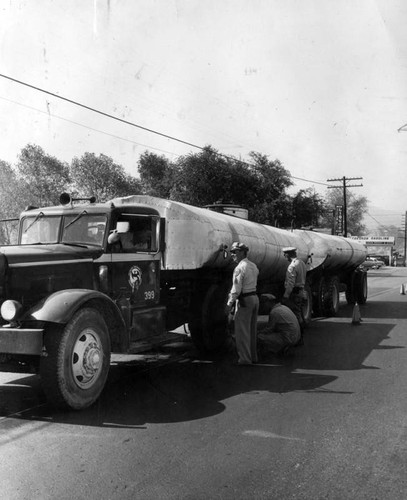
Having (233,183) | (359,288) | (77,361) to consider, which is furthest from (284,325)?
(233,183)

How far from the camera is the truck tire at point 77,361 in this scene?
5004 millimetres

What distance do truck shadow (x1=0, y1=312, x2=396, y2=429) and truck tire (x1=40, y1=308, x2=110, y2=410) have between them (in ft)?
0.53

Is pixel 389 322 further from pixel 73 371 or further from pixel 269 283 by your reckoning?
pixel 73 371

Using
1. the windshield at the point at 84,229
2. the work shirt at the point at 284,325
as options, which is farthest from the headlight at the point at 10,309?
the work shirt at the point at 284,325

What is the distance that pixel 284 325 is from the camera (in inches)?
332

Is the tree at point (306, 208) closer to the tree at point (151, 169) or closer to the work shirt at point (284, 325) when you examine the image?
Result: the tree at point (151, 169)

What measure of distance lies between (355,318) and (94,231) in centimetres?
755

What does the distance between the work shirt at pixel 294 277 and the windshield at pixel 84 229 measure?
4.77 metres

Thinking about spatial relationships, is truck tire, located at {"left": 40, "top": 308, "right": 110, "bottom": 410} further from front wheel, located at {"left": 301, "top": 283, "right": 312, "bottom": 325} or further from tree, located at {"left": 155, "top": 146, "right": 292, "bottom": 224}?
tree, located at {"left": 155, "top": 146, "right": 292, "bottom": 224}

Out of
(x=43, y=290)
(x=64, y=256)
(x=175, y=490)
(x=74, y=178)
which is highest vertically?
(x=74, y=178)

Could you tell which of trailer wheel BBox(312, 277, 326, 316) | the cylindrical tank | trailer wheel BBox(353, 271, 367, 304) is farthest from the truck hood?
trailer wheel BBox(353, 271, 367, 304)

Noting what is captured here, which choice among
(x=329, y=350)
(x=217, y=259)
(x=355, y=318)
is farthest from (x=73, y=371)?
(x=355, y=318)

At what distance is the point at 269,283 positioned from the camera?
11625mm

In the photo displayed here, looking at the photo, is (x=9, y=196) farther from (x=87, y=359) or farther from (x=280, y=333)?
(x=87, y=359)
